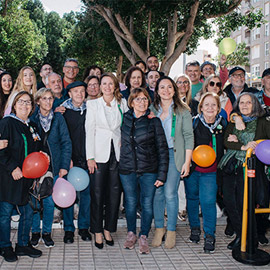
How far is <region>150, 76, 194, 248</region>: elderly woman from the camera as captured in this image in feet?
16.2

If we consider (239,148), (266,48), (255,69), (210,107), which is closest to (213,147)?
(239,148)

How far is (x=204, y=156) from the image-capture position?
4664 millimetres

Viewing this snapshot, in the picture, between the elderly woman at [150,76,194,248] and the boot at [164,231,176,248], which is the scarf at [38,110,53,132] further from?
the boot at [164,231,176,248]

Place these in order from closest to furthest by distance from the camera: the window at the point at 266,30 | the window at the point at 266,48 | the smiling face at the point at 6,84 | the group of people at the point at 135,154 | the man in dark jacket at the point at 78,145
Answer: the group of people at the point at 135,154 → the man in dark jacket at the point at 78,145 → the smiling face at the point at 6,84 → the window at the point at 266,30 → the window at the point at 266,48

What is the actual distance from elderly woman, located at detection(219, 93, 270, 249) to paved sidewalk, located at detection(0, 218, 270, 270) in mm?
479

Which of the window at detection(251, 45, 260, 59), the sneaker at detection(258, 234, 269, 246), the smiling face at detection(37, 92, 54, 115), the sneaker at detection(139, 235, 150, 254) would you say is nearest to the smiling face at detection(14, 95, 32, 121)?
the smiling face at detection(37, 92, 54, 115)

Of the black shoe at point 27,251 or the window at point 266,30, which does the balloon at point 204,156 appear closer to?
the black shoe at point 27,251

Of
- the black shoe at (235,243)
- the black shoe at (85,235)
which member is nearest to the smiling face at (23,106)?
the black shoe at (85,235)

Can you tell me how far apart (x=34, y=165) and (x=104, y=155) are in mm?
981

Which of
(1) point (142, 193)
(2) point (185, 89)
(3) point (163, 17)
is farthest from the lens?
(3) point (163, 17)

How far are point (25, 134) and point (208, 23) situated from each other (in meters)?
15.8

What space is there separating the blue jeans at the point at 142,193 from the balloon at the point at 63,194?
0.69 meters

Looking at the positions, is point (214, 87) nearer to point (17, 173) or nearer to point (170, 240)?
point (170, 240)

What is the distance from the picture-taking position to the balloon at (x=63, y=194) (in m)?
4.80
